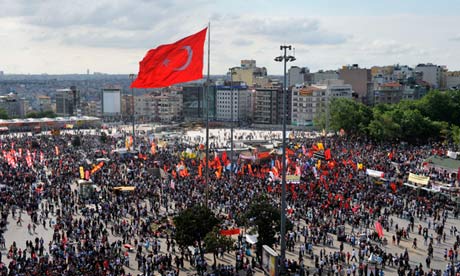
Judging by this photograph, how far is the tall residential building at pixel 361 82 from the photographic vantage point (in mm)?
120875

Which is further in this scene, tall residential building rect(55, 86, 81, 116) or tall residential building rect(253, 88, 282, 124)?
tall residential building rect(55, 86, 81, 116)

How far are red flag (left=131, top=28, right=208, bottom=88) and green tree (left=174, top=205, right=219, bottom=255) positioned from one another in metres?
6.37

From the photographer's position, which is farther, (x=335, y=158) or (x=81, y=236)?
(x=335, y=158)

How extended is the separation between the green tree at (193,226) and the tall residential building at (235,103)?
101922 mm

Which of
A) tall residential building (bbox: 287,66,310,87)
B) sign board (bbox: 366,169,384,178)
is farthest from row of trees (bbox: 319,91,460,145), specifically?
tall residential building (bbox: 287,66,310,87)

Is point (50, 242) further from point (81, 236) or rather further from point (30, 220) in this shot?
point (30, 220)

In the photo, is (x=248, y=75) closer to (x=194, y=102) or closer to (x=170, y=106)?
(x=170, y=106)

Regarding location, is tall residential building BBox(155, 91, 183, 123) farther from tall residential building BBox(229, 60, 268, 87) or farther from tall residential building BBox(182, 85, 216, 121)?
tall residential building BBox(229, 60, 268, 87)

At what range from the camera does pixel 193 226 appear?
2564 cm

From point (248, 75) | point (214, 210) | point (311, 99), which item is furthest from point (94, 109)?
point (214, 210)

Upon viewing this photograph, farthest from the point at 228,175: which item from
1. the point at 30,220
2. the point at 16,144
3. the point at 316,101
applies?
the point at 316,101

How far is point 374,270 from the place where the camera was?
26.7 meters

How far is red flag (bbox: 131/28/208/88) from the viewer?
2441cm

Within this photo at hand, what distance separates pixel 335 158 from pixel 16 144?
4414 centimetres
